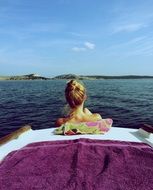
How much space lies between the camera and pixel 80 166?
383 centimetres

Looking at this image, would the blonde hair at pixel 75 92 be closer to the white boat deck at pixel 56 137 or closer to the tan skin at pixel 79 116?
the tan skin at pixel 79 116

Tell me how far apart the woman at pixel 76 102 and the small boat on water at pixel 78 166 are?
1324mm

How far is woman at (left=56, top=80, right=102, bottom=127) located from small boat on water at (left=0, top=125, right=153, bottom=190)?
4.34 feet

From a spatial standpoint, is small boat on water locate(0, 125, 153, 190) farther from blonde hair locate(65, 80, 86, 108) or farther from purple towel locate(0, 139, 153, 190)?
blonde hair locate(65, 80, 86, 108)

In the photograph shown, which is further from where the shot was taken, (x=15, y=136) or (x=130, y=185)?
(x=15, y=136)

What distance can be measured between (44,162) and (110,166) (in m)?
0.89

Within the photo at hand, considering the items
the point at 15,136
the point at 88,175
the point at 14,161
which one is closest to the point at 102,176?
the point at 88,175

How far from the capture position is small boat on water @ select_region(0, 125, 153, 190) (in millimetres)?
3346

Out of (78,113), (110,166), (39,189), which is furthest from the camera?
(78,113)

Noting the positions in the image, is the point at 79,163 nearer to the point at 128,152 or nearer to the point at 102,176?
the point at 102,176

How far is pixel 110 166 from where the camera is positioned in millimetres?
3793

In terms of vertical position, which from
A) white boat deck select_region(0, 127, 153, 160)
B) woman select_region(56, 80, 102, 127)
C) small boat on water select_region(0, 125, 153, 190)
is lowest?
→ white boat deck select_region(0, 127, 153, 160)

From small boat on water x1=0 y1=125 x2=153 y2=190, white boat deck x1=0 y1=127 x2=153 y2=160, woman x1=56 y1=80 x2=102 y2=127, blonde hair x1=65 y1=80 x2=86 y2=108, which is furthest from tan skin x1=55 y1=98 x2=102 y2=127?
small boat on water x1=0 y1=125 x2=153 y2=190

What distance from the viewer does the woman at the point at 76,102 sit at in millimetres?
6051
